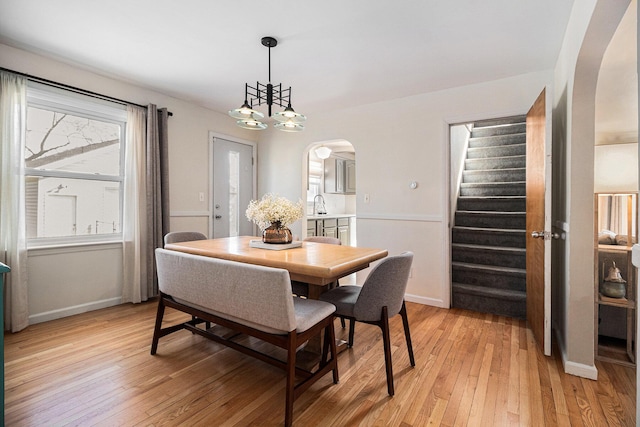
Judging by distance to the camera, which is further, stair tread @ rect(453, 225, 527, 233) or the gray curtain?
stair tread @ rect(453, 225, 527, 233)

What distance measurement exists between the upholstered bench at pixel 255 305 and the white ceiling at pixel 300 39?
1650 mm

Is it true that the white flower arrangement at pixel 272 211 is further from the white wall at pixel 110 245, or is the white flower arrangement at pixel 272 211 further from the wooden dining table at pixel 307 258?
the white wall at pixel 110 245

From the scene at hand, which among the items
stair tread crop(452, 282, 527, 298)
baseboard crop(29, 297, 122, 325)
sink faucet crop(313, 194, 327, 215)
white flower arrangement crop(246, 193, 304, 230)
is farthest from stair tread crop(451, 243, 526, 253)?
baseboard crop(29, 297, 122, 325)

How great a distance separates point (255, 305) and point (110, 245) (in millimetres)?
2533

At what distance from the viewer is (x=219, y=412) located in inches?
66.3

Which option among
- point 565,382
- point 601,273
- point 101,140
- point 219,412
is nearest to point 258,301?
point 219,412

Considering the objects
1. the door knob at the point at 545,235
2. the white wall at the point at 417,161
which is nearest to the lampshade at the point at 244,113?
the white wall at the point at 417,161

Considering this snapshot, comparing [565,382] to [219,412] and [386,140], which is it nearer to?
[219,412]

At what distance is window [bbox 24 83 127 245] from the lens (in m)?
2.87

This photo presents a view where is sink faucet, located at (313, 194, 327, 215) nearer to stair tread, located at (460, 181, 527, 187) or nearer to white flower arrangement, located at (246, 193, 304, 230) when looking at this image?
stair tread, located at (460, 181, 527, 187)

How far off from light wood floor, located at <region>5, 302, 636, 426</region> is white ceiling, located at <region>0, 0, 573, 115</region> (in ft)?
7.83

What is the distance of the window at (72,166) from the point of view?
2.87 m

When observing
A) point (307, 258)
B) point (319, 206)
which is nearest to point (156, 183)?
point (307, 258)

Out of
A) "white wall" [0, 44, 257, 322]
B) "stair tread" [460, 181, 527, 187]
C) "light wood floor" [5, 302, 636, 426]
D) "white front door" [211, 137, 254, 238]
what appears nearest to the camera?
"light wood floor" [5, 302, 636, 426]
